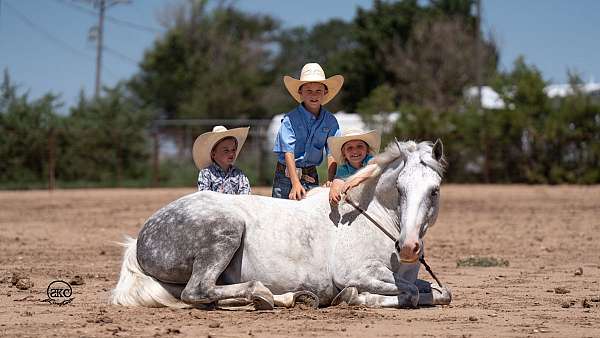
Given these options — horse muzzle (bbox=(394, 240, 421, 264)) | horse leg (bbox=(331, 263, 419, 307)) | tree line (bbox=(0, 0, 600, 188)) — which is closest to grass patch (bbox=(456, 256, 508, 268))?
horse leg (bbox=(331, 263, 419, 307))

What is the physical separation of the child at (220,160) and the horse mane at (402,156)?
4.25 feet

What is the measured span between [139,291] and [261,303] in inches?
40.8

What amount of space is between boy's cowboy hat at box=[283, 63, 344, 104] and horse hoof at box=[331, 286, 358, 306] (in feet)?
6.46

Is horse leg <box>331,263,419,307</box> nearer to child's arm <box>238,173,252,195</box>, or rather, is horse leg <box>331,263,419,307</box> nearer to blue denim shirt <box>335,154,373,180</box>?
blue denim shirt <box>335,154,373,180</box>

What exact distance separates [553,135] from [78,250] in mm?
20801

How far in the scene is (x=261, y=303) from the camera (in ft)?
21.1

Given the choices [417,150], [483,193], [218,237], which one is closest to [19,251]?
[218,237]

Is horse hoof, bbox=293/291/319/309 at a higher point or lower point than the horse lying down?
lower

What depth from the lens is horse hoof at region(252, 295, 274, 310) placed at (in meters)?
6.41

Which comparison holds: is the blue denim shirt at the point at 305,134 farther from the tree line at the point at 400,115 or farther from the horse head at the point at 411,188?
the tree line at the point at 400,115

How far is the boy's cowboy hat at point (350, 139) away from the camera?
731cm

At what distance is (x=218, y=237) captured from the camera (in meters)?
6.61

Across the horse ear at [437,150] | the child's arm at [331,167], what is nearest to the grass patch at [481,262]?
the child's arm at [331,167]

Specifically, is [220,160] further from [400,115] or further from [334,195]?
[400,115]
